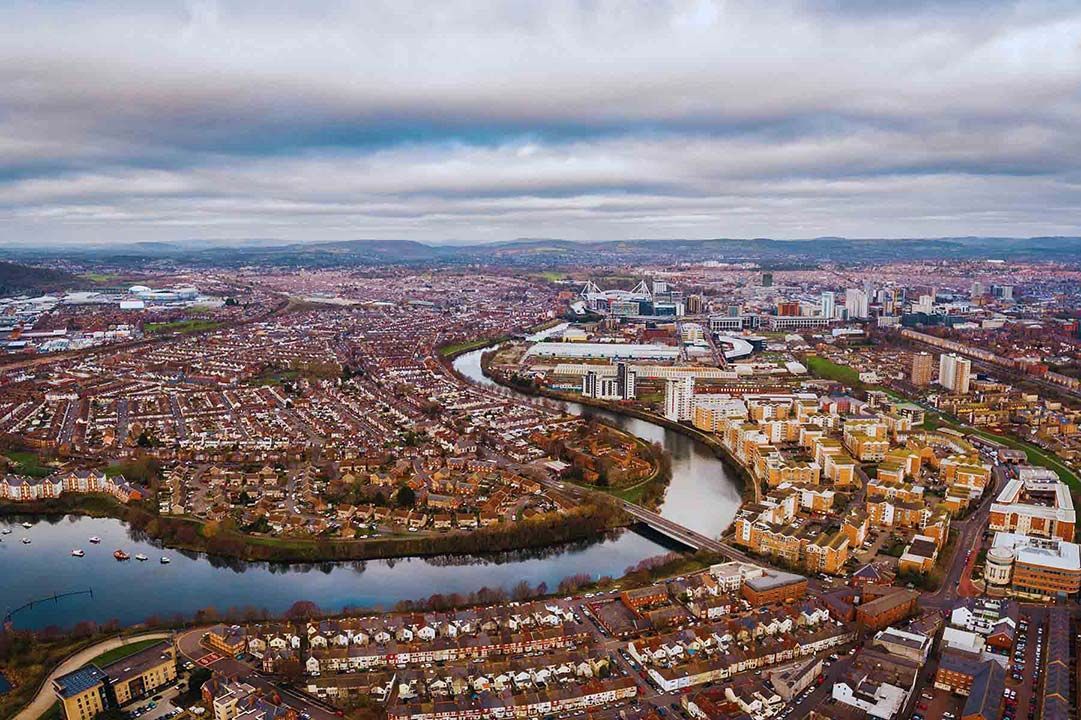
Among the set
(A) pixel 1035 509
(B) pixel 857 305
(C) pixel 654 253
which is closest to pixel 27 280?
(B) pixel 857 305

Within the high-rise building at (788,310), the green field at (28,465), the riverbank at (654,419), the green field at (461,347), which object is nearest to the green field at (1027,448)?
the riverbank at (654,419)

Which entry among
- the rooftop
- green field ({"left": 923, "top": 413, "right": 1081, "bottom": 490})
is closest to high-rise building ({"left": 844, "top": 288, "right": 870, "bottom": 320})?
green field ({"left": 923, "top": 413, "right": 1081, "bottom": 490})

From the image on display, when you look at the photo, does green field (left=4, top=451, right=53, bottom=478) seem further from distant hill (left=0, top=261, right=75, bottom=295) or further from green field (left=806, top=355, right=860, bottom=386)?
distant hill (left=0, top=261, right=75, bottom=295)

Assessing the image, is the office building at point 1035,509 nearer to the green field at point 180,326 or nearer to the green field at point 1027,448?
the green field at point 1027,448

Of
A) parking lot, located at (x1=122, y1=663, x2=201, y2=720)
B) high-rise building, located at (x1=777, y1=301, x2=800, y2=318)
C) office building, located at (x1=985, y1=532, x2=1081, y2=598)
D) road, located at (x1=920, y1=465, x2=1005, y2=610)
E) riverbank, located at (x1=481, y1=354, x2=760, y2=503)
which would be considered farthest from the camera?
high-rise building, located at (x1=777, y1=301, x2=800, y2=318)

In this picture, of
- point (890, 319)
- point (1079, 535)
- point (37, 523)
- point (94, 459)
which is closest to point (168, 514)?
point (37, 523)

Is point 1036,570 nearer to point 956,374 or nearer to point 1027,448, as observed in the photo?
point 1027,448
